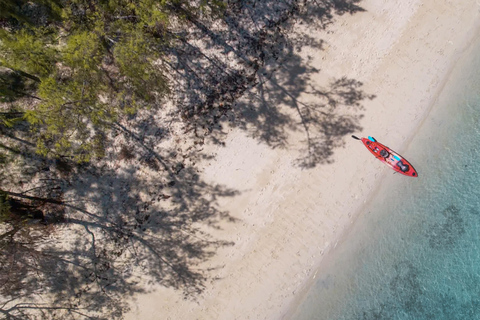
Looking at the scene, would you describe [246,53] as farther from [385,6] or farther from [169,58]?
[385,6]

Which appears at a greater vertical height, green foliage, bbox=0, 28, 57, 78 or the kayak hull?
the kayak hull

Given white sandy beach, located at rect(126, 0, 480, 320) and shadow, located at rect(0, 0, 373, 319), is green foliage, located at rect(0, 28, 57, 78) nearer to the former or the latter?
shadow, located at rect(0, 0, 373, 319)

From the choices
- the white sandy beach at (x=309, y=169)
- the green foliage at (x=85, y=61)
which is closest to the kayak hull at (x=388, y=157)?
the white sandy beach at (x=309, y=169)

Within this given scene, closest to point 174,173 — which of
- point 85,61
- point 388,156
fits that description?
point 85,61

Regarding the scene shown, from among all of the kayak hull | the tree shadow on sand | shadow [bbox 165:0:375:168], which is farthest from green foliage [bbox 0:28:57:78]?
the kayak hull

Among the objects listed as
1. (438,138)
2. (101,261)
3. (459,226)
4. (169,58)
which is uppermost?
(438,138)

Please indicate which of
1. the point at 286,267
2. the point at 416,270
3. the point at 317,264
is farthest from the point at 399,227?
the point at 286,267
